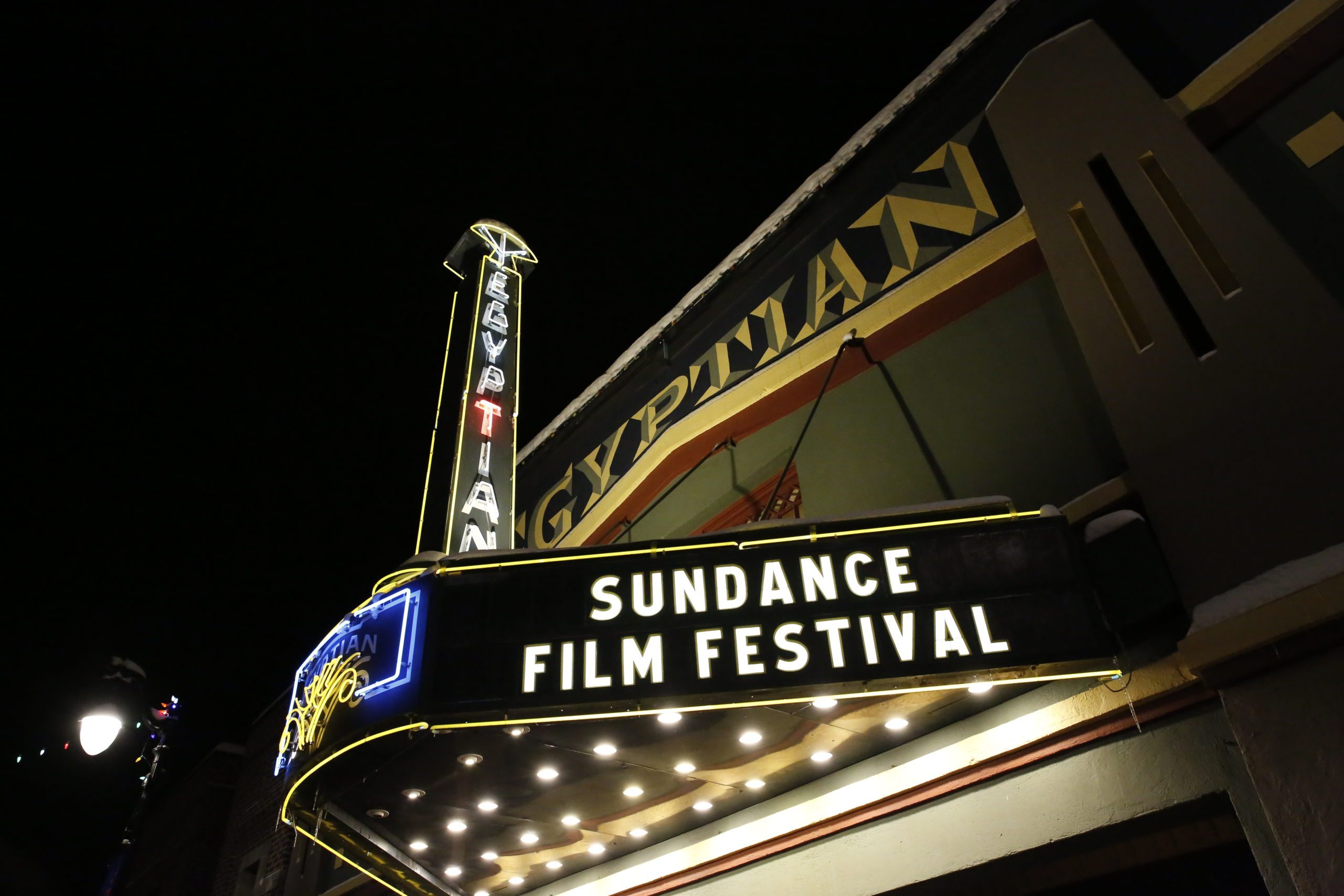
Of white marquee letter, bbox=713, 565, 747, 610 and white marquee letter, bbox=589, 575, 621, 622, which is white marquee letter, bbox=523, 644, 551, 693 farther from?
white marquee letter, bbox=713, 565, 747, 610

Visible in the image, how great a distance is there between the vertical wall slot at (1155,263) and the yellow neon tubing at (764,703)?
2166 mm

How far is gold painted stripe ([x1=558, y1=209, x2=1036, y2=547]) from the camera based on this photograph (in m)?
7.59

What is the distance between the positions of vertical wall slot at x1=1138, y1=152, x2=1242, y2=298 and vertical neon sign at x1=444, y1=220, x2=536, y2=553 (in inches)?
258

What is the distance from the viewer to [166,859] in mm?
21734

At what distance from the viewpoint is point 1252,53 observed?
623 cm

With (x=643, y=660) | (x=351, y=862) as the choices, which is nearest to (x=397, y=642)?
(x=643, y=660)

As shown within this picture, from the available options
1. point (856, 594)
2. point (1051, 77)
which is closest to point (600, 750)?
point (856, 594)

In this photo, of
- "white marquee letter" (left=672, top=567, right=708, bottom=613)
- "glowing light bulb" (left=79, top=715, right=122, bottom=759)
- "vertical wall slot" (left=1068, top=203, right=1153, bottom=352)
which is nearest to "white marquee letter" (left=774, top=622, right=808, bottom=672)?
"white marquee letter" (left=672, top=567, right=708, bottom=613)

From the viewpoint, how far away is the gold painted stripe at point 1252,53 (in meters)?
6.05

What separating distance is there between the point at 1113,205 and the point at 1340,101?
4.81 ft

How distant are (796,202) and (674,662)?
618cm

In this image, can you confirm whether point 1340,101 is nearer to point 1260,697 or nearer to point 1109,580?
point 1109,580

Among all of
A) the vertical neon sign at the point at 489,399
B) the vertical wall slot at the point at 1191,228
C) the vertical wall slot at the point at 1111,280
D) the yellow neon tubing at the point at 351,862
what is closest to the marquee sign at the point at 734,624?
the yellow neon tubing at the point at 351,862

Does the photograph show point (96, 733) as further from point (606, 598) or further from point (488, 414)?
point (606, 598)
